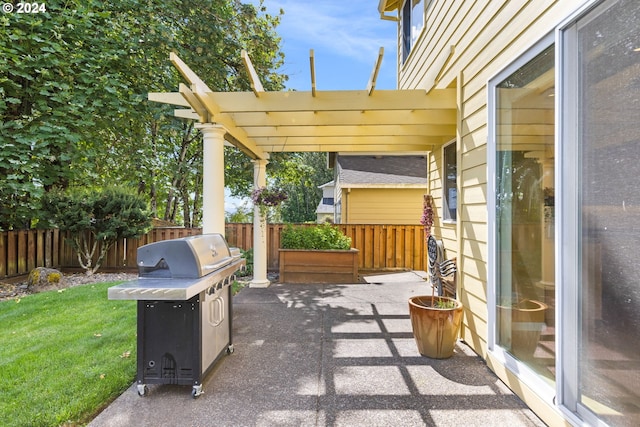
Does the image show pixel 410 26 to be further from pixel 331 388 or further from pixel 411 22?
pixel 331 388

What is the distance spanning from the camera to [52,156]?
572 centimetres

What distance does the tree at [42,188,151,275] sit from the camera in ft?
19.9

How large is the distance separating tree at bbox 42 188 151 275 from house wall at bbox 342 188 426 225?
17.1 ft

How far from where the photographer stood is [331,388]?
2.43m

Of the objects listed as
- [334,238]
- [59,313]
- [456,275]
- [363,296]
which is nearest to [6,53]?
[59,313]

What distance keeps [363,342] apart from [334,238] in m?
3.31

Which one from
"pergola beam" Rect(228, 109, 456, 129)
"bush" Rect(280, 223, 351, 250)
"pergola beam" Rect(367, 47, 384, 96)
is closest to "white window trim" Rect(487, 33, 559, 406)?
"pergola beam" Rect(367, 47, 384, 96)

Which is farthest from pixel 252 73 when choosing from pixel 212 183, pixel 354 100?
pixel 212 183

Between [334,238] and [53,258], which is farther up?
[334,238]

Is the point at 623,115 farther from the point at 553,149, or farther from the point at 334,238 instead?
the point at 334,238

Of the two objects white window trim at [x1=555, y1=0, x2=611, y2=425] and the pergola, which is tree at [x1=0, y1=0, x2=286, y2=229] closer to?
the pergola

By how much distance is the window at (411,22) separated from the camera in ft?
17.5

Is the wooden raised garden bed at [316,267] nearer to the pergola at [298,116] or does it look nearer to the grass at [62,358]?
the pergola at [298,116]

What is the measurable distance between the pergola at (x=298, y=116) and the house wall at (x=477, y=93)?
1.28 feet
